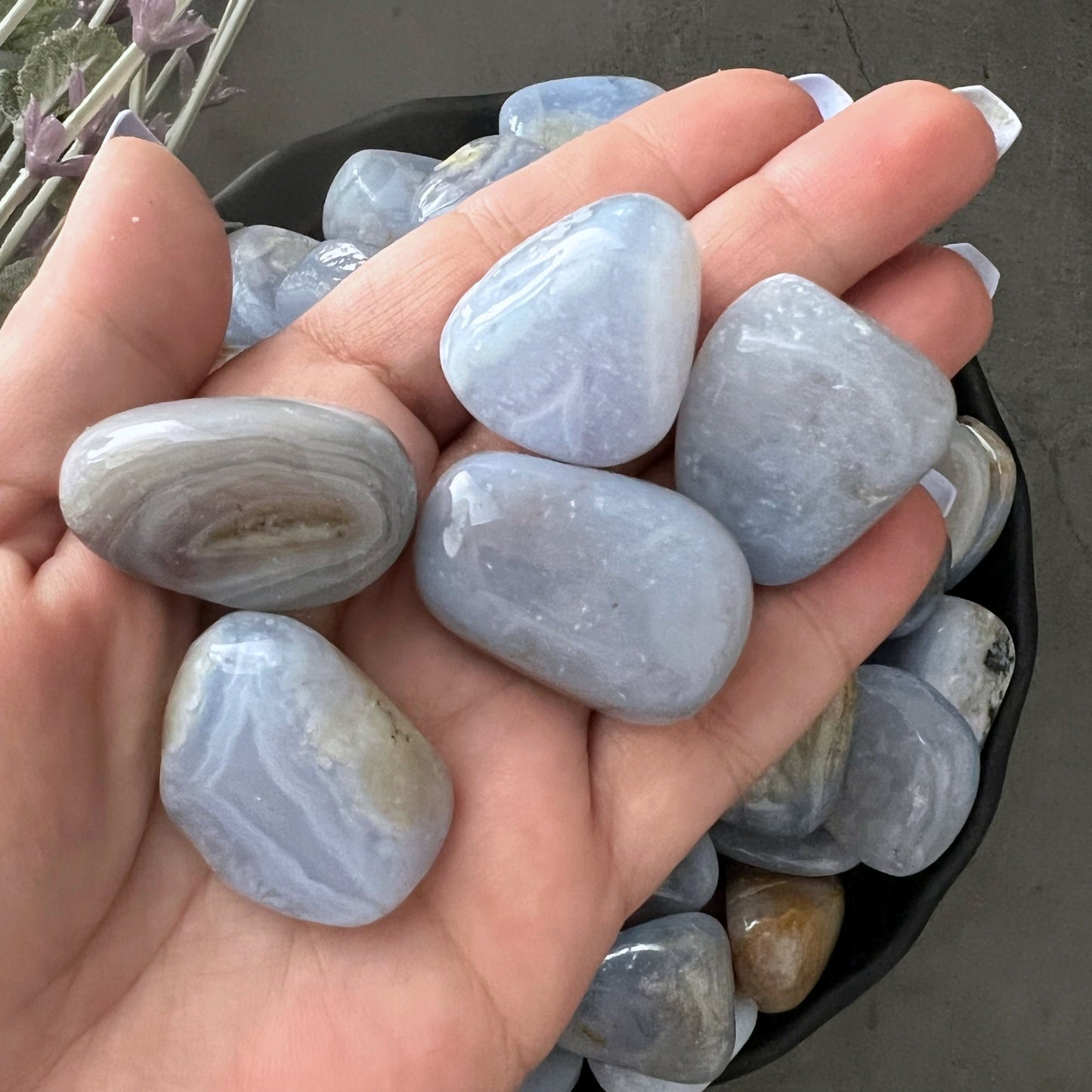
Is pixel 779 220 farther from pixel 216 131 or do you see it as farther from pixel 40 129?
pixel 216 131

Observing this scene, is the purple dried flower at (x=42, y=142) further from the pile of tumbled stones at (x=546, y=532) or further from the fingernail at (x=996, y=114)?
the fingernail at (x=996, y=114)

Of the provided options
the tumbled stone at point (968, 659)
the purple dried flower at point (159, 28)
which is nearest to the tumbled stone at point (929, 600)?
the tumbled stone at point (968, 659)

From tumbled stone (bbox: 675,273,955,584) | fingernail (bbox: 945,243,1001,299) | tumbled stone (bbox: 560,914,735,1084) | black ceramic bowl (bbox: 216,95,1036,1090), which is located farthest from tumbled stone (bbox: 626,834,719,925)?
fingernail (bbox: 945,243,1001,299)

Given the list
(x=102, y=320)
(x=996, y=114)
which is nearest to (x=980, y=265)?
(x=996, y=114)

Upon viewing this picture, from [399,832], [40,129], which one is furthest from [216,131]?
[399,832]

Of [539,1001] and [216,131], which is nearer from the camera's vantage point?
[539,1001]
